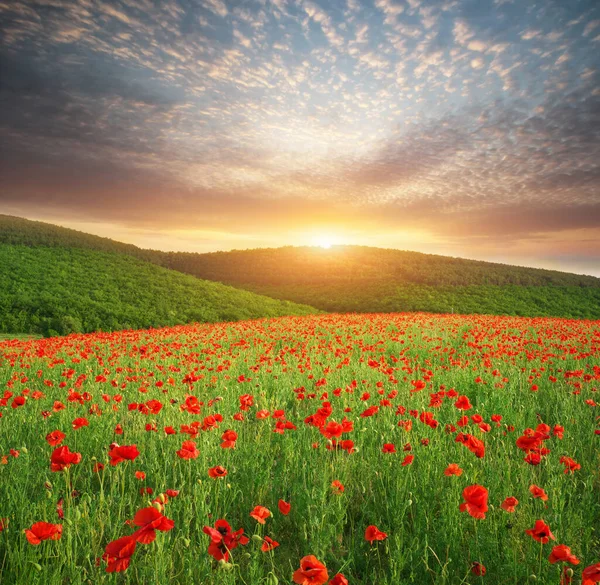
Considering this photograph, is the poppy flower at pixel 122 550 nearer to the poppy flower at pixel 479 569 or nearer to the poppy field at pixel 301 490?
the poppy field at pixel 301 490

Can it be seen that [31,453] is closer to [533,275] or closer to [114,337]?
[114,337]

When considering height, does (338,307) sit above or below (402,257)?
below

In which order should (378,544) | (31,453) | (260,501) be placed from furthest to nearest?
1. (31,453)
2. (260,501)
3. (378,544)

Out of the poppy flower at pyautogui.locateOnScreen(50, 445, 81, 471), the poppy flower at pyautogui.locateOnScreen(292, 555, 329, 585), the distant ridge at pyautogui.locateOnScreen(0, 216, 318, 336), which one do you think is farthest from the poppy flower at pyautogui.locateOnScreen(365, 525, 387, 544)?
the distant ridge at pyautogui.locateOnScreen(0, 216, 318, 336)

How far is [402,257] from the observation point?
178 ft

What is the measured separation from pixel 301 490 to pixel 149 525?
1.88 meters

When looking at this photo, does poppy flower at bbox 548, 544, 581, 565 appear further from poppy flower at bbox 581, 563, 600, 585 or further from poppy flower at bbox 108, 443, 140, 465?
poppy flower at bbox 108, 443, 140, 465

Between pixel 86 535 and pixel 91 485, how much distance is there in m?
1.10

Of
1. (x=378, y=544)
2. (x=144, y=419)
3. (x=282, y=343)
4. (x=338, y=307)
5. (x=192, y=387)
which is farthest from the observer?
(x=338, y=307)

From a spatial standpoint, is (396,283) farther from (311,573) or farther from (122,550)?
(122,550)

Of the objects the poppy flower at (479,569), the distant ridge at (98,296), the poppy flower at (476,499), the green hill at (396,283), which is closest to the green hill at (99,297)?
the distant ridge at (98,296)

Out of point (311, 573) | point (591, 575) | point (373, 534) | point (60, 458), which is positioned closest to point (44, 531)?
point (60, 458)

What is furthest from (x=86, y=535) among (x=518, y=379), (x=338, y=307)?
(x=338, y=307)

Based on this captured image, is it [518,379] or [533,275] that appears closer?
[518,379]
